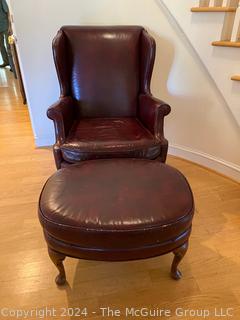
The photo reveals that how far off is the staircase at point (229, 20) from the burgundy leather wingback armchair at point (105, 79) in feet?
1.25

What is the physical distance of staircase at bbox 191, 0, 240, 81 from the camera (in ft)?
4.53

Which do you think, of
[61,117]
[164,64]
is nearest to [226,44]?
[164,64]

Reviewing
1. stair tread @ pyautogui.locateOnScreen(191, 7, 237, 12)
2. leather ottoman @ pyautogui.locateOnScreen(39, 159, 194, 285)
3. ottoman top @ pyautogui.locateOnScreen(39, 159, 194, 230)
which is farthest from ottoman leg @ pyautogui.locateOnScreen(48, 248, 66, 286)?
stair tread @ pyautogui.locateOnScreen(191, 7, 237, 12)

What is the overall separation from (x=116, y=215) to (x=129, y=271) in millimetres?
474

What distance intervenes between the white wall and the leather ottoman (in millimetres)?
937

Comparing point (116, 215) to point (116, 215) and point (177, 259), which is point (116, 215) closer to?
point (116, 215)

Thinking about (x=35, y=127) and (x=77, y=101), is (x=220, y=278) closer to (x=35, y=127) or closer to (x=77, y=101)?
(x=77, y=101)

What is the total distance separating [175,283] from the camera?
1.17 metres

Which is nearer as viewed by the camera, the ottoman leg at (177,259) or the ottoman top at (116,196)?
the ottoman top at (116,196)

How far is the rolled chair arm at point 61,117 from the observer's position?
1.38 meters

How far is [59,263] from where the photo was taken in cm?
109

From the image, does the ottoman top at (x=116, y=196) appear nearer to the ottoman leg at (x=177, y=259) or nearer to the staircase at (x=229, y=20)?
the ottoman leg at (x=177, y=259)

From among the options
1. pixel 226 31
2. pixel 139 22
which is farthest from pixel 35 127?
pixel 226 31

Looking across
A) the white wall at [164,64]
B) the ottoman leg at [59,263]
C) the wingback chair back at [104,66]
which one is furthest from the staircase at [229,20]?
the ottoman leg at [59,263]
